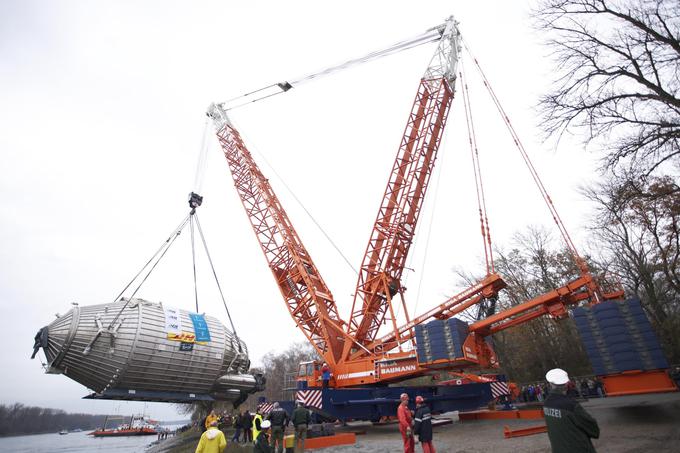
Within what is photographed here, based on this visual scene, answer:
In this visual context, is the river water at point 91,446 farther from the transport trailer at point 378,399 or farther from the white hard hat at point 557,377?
the white hard hat at point 557,377

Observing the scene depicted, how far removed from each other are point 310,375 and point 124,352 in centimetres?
817

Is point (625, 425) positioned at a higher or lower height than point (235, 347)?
lower

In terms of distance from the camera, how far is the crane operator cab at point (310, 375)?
1553 centimetres

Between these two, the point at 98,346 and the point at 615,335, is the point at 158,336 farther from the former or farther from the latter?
the point at 615,335

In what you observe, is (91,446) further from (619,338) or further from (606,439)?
(619,338)

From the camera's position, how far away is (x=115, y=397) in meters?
11.0

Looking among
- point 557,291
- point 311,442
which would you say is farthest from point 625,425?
point 311,442

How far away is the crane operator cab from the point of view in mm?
15531

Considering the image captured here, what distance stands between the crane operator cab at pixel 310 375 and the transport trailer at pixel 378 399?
2.09 meters

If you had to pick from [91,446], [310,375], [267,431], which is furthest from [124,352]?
[91,446]

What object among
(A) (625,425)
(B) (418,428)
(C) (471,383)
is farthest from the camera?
(C) (471,383)

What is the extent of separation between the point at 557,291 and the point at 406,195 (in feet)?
25.5

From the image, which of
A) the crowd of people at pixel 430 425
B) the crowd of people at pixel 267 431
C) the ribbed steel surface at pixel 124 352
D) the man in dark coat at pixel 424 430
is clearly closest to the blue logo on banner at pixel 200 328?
the ribbed steel surface at pixel 124 352

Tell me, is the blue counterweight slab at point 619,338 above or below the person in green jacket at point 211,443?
above
